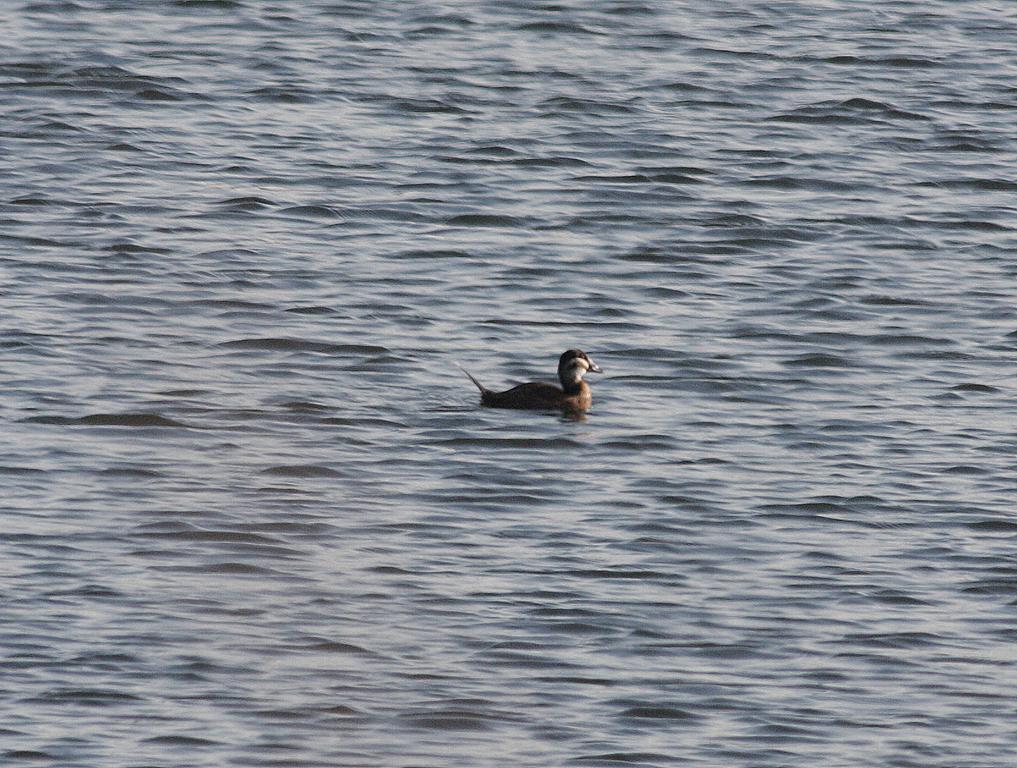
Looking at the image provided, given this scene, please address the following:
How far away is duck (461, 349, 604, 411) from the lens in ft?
46.0

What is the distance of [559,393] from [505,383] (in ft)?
2.96

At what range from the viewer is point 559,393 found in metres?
14.0

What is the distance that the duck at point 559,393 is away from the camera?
1402 cm

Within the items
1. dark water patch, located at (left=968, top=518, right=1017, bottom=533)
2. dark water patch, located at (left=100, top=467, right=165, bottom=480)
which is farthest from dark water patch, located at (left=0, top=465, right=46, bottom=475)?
dark water patch, located at (left=968, top=518, right=1017, bottom=533)

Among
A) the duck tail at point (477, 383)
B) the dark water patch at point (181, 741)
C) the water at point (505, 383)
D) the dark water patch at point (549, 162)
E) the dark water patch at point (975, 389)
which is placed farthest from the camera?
the dark water patch at point (549, 162)

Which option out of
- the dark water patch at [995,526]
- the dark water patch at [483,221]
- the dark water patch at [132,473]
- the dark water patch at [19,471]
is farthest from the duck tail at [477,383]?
the dark water patch at [483,221]

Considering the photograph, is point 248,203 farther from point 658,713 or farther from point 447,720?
point 447,720

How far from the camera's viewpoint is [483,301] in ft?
53.0

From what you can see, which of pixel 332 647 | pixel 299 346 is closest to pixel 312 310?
pixel 299 346

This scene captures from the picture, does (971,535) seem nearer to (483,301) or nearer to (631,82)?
(483,301)

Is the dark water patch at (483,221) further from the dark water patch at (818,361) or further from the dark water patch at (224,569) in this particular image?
the dark water patch at (224,569)

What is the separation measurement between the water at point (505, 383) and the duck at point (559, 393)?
137mm

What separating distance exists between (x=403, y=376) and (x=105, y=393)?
6.01ft

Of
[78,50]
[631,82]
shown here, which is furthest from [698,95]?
[78,50]
